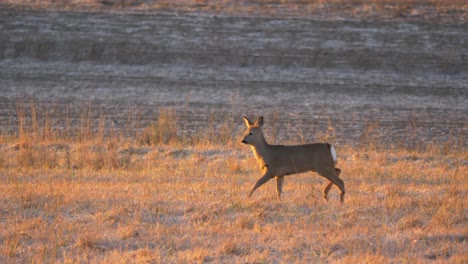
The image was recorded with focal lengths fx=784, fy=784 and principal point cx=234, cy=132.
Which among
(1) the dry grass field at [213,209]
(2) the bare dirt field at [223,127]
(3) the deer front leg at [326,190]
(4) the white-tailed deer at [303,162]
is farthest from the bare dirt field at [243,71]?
(4) the white-tailed deer at [303,162]

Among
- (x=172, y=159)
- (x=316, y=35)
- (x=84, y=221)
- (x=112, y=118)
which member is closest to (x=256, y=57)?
(x=316, y=35)

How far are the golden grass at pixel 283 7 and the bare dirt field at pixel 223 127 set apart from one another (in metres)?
0.13

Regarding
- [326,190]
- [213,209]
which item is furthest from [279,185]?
[213,209]

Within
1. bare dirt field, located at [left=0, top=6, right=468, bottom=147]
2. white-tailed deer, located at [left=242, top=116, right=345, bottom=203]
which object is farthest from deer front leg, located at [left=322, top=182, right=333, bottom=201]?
bare dirt field, located at [left=0, top=6, right=468, bottom=147]

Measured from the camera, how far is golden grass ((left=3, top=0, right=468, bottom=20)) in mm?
32125

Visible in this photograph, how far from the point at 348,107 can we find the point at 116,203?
502 inches

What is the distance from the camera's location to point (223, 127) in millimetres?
18703

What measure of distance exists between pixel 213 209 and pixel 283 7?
78.5ft

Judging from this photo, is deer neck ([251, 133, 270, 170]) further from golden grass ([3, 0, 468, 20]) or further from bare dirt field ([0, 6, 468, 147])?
golden grass ([3, 0, 468, 20])

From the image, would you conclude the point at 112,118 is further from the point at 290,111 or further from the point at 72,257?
the point at 72,257

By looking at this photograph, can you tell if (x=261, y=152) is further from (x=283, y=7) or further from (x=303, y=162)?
(x=283, y=7)

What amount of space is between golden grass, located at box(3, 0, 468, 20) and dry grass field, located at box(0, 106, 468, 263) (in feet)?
56.3

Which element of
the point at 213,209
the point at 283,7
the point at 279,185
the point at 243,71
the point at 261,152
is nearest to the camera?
the point at 213,209

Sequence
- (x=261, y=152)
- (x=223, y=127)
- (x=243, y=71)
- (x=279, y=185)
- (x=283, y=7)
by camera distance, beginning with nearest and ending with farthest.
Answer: (x=279, y=185) < (x=261, y=152) < (x=223, y=127) < (x=243, y=71) < (x=283, y=7)
